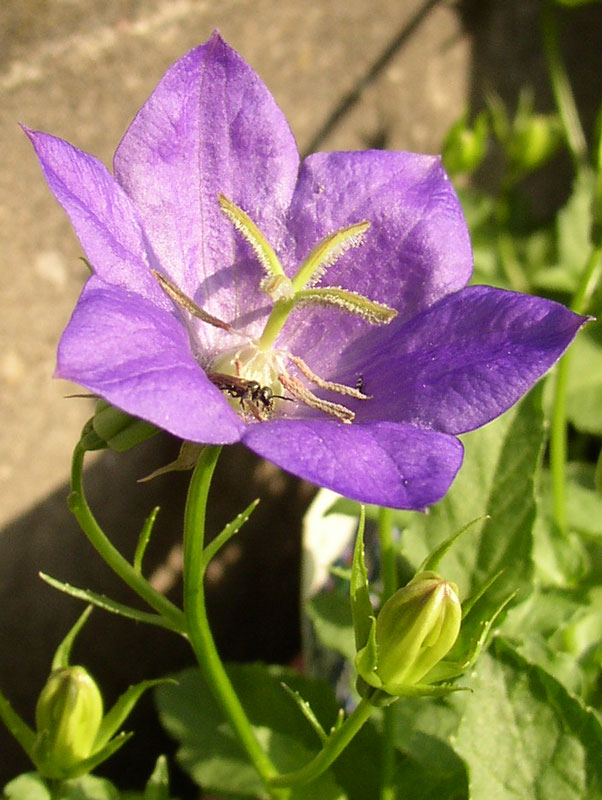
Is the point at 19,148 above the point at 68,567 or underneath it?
above

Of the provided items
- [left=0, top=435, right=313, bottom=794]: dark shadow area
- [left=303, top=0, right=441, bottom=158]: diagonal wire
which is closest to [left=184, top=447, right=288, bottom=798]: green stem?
[left=0, top=435, right=313, bottom=794]: dark shadow area

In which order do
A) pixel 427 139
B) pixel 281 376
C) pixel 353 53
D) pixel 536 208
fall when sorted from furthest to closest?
pixel 536 208
pixel 427 139
pixel 353 53
pixel 281 376

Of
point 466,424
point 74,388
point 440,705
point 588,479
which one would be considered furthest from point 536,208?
point 466,424

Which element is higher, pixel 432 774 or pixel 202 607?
pixel 202 607

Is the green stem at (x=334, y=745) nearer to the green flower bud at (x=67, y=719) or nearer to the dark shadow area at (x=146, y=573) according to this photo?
the green flower bud at (x=67, y=719)

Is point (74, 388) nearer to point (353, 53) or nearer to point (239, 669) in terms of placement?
point (239, 669)

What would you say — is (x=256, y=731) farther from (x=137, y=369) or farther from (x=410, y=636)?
(x=137, y=369)

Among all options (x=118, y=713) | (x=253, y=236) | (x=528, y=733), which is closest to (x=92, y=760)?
(x=118, y=713)
